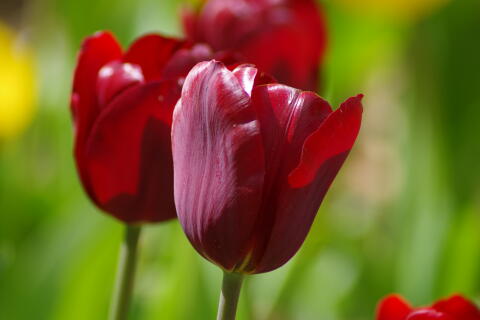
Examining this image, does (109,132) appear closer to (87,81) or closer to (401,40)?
(87,81)

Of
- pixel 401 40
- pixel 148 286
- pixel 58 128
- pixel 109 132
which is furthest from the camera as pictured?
pixel 401 40

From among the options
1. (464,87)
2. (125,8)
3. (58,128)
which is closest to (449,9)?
(464,87)

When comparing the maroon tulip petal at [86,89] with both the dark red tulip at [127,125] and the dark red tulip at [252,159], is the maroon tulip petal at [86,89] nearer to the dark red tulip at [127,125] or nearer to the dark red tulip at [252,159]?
the dark red tulip at [127,125]

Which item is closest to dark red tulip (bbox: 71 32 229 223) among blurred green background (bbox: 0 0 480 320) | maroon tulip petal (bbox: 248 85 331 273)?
maroon tulip petal (bbox: 248 85 331 273)

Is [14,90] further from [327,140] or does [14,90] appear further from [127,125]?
[327,140]

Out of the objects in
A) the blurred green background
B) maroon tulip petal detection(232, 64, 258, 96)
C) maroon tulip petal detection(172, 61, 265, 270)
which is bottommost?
the blurred green background

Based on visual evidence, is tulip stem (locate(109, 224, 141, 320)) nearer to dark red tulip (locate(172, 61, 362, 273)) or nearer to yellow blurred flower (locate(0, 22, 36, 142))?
dark red tulip (locate(172, 61, 362, 273))
